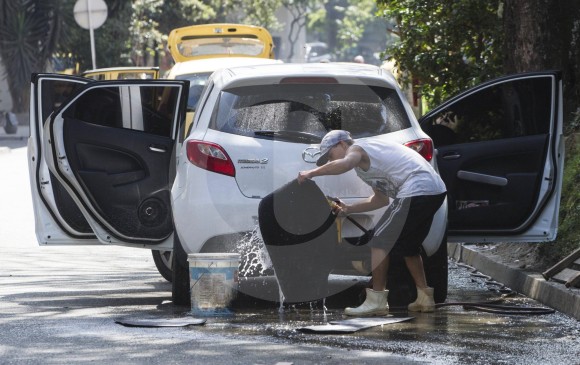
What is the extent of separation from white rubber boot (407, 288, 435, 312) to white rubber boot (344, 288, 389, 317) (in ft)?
0.95

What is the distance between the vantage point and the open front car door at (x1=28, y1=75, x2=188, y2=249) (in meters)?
9.86

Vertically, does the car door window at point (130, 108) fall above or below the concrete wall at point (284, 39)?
below

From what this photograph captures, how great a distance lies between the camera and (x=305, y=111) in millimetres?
9117

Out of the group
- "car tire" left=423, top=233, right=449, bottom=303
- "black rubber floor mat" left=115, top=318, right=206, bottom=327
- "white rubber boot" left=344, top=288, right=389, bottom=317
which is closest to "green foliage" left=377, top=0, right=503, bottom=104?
"car tire" left=423, top=233, right=449, bottom=303

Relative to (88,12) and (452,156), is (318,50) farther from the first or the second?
(452,156)

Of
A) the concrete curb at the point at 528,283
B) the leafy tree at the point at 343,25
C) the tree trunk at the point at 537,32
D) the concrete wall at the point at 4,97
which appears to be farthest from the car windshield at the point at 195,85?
the leafy tree at the point at 343,25

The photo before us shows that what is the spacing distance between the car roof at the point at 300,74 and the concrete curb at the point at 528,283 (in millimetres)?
1879

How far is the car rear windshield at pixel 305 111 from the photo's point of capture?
9062 millimetres

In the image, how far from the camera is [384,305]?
29.6ft

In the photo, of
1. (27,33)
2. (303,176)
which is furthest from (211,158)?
(27,33)

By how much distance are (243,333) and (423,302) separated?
1634mm

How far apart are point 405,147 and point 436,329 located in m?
1.33

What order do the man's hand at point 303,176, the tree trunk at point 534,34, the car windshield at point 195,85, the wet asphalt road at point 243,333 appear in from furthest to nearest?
the car windshield at point 195,85, the tree trunk at point 534,34, the man's hand at point 303,176, the wet asphalt road at point 243,333

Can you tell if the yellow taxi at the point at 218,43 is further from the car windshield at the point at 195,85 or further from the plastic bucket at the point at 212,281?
the plastic bucket at the point at 212,281
